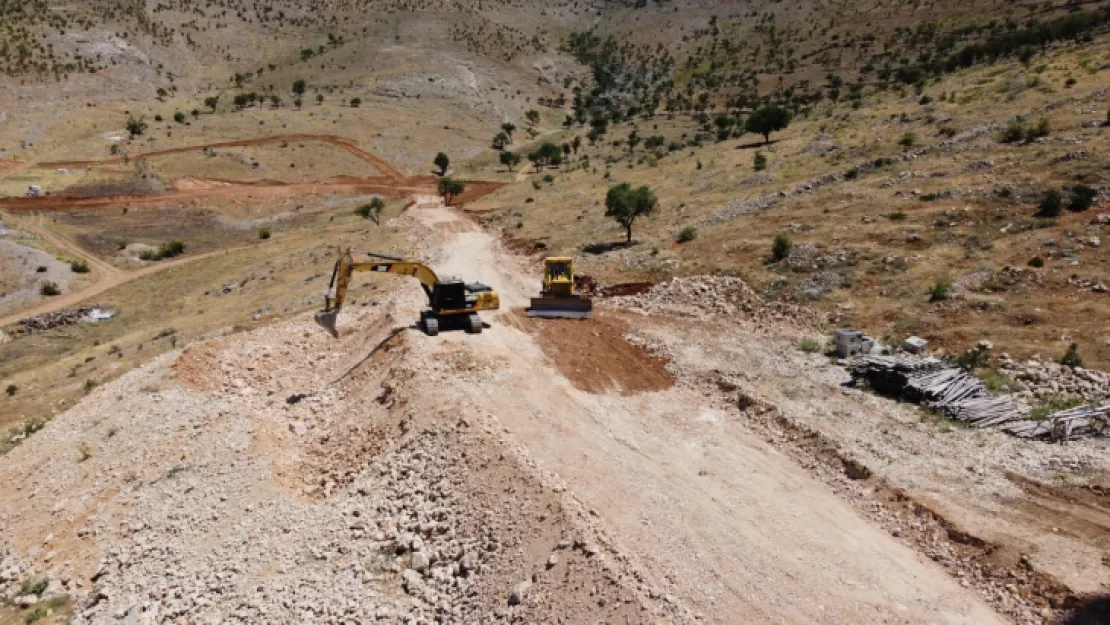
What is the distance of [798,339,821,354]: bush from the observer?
85.0 ft

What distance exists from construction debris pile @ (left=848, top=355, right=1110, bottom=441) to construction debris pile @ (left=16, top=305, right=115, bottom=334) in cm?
4632

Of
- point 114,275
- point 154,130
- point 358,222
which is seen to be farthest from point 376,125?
point 114,275

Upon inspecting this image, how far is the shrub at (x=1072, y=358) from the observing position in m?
20.9

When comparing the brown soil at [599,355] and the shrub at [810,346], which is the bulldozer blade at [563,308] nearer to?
the brown soil at [599,355]

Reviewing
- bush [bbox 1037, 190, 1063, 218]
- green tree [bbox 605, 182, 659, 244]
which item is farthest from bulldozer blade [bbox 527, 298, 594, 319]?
bush [bbox 1037, 190, 1063, 218]

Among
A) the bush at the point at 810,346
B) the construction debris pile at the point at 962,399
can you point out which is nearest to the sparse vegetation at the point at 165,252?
the bush at the point at 810,346

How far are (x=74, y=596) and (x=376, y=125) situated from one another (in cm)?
9387

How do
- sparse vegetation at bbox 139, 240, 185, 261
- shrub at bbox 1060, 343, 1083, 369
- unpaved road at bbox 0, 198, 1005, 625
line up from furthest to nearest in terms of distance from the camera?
sparse vegetation at bbox 139, 240, 185, 261, shrub at bbox 1060, 343, 1083, 369, unpaved road at bbox 0, 198, 1005, 625

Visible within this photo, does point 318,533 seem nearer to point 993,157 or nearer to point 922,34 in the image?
point 993,157

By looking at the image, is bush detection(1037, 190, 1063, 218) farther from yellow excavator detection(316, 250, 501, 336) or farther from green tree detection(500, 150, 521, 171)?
green tree detection(500, 150, 521, 171)

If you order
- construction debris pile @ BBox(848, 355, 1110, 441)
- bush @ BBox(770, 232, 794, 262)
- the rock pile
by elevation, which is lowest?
construction debris pile @ BBox(848, 355, 1110, 441)

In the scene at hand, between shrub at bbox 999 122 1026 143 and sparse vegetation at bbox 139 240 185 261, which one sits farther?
sparse vegetation at bbox 139 240 185 261

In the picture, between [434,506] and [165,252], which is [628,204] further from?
[165,252]

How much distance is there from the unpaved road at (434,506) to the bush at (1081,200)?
20.8 meters
